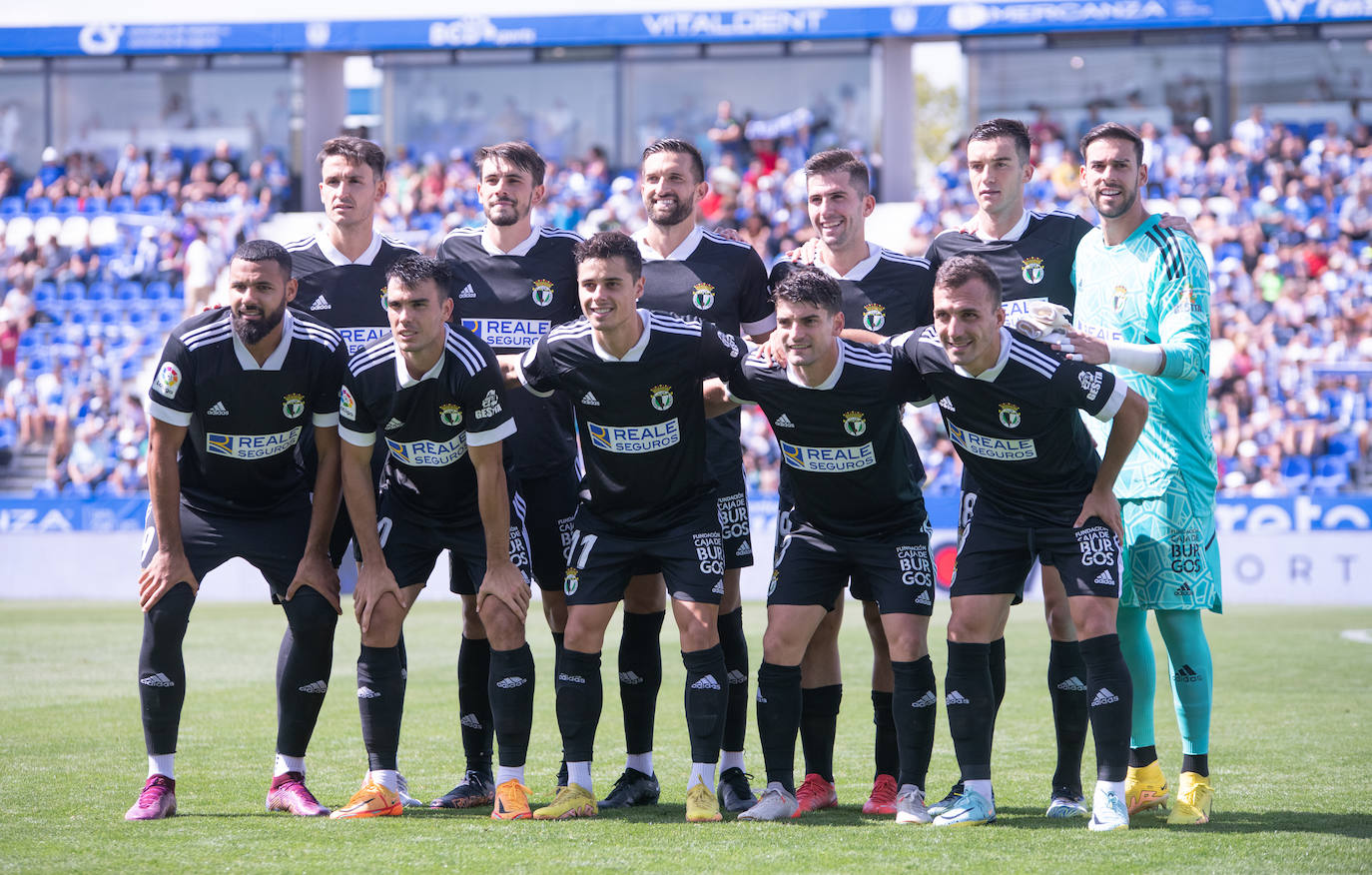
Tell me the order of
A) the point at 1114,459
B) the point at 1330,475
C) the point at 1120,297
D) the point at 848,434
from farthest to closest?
the point at 1330,475 → the point at 1120,297 → the point at 848,434 → the point at 1114,459

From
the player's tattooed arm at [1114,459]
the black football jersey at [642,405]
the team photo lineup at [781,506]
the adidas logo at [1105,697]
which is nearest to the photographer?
the adidas logo at [1105,697]

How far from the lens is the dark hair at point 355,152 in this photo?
615 cm

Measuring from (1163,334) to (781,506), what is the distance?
68.0 inches

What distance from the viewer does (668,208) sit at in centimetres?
607

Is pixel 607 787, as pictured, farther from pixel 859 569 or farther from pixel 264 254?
pixel 264 254

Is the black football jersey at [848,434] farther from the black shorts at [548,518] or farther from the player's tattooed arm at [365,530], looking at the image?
the player's tattooed arm at [365,530]

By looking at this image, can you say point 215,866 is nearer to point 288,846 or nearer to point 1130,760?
point 288,846

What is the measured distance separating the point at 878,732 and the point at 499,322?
96.4 inches

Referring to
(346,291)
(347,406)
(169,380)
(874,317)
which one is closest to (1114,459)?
(874,317)

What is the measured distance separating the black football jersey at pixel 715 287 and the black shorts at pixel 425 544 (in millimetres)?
1019

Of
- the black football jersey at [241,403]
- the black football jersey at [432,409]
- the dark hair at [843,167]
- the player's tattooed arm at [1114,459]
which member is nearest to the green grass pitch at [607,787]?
the player's tattooed arm at [1114,459]

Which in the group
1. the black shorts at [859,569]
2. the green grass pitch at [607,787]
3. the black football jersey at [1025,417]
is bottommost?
the green grass pitch at [607,787]

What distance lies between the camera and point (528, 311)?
6176 millimetres

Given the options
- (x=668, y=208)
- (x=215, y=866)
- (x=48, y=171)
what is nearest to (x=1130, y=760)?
(x=668, y=208)
